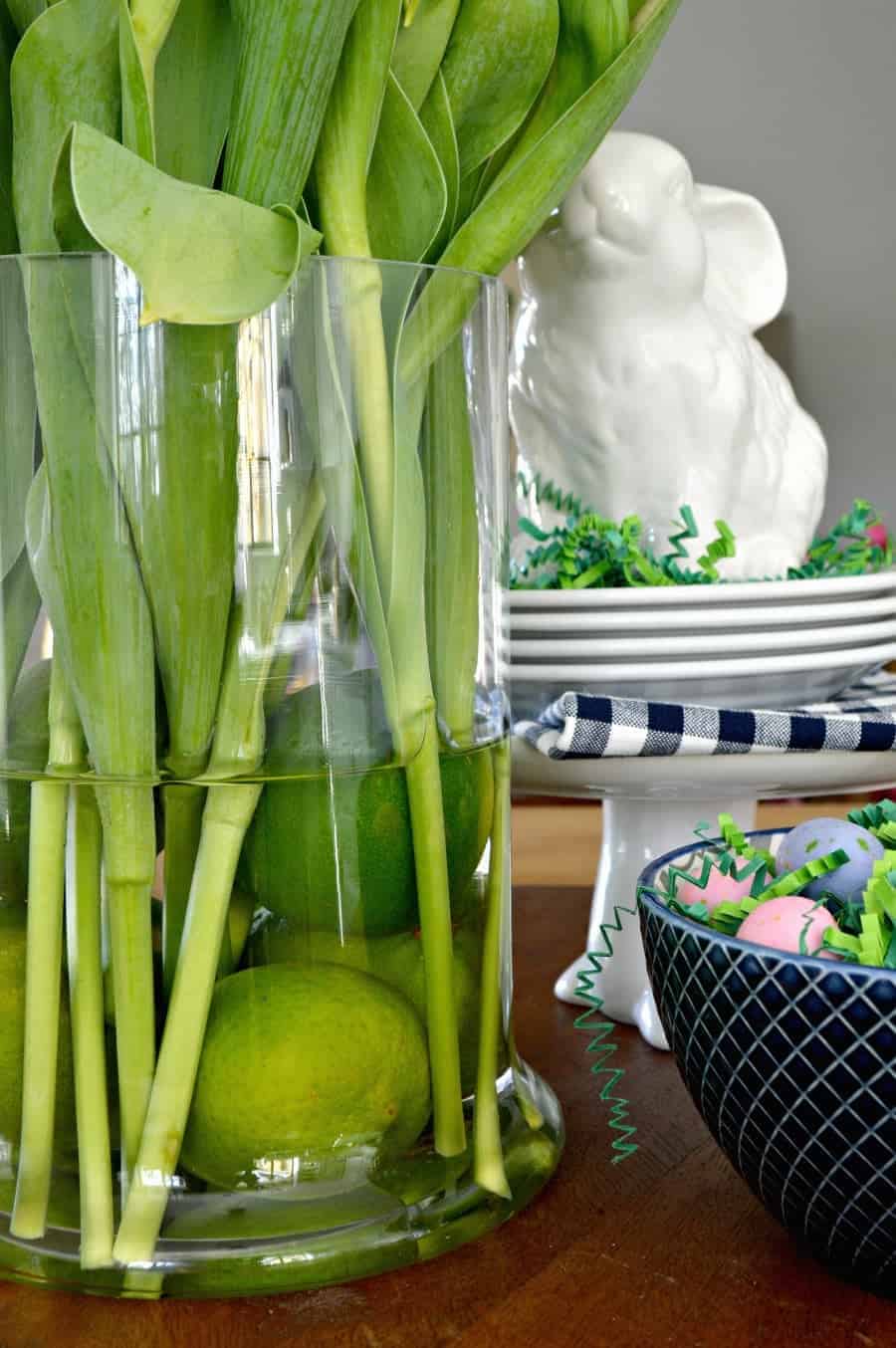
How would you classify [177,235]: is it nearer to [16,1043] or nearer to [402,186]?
[402,186]

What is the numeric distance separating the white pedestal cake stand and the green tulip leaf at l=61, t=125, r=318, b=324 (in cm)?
22

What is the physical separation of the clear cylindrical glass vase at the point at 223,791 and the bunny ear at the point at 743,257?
1.06 feet

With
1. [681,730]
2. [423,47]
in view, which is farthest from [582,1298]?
[423,47]

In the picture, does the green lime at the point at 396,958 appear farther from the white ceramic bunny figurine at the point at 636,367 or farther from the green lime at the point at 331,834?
the white ceramic bunny figurine at the point at 636,367

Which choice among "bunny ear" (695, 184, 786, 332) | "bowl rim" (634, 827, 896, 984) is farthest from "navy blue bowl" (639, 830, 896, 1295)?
"bunny ear" (695, 184, 786, 332)

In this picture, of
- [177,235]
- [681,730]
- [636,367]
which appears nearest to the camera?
[177,235]

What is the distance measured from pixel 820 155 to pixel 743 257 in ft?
4.22

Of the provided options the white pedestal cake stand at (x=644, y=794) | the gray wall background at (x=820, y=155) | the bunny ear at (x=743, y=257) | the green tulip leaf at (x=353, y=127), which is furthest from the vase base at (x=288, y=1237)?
the gray wall background at (x=820, y=155)

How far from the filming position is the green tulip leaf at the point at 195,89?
288 mm

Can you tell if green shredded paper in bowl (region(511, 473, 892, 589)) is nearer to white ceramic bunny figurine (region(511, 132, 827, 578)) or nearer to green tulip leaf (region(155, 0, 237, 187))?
white ceramic bunny figurine (region(511, 132, 827, 578))

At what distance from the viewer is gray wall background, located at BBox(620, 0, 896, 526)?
168 centimetres

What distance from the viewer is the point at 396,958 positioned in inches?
12.4

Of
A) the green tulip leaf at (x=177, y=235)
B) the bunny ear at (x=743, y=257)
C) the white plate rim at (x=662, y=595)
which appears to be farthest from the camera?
the bunny ear at (x=743, y=257)

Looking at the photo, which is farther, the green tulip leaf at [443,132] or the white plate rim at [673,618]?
the white plate rim at [673,618]
